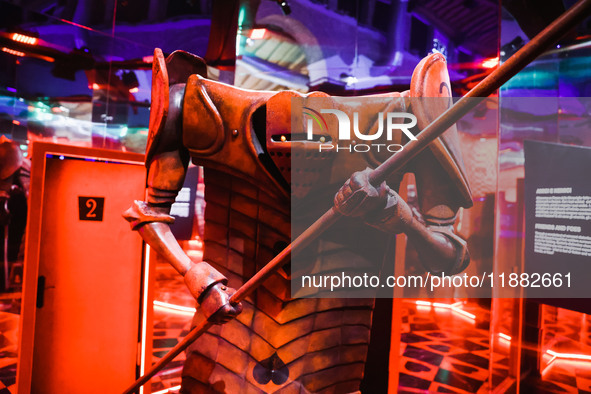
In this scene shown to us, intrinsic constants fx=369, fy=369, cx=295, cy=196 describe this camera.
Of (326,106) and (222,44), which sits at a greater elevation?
(222,44)

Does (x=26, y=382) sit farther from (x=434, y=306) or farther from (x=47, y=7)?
(x=434, y=306)

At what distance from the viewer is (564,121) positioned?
339 cm

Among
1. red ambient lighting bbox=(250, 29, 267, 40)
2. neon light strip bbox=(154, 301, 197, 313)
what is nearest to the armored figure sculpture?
red ambient lighting bbox=(250, 29, 267, 40)

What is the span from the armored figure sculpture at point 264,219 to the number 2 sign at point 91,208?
1.17 meters

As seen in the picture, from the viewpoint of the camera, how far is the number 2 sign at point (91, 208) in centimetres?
239

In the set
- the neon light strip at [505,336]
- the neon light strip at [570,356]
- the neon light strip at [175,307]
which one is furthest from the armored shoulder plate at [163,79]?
the neon light strip at [570,356]

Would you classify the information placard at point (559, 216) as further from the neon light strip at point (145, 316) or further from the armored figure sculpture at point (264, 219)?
the neon light strip at point (145, 316)

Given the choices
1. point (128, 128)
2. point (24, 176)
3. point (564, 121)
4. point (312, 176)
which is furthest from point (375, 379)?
point (24, 176)

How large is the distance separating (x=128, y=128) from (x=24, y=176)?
5.56 feet

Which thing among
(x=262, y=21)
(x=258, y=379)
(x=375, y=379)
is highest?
(x=262, y=21)

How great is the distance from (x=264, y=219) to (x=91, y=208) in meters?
1.58

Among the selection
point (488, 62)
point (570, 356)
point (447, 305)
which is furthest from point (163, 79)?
point (447, 305)

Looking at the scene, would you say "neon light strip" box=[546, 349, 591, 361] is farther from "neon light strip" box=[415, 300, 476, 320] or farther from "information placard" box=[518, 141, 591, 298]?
"information placard" box=[518, 141, 591, 298]

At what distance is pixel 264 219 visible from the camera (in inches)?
55.2
